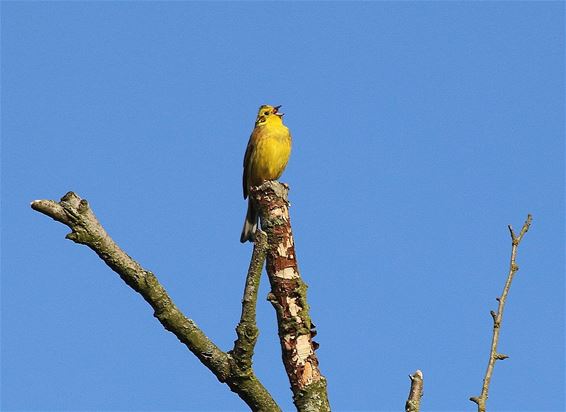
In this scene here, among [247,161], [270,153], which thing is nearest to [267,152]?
[270,153]

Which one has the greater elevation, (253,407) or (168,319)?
(168,319)

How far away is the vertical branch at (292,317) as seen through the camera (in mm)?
5070

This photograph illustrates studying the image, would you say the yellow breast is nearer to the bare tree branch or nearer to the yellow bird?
the yellow bird

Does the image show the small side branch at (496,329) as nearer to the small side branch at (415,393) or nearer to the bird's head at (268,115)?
the small side branch at (415,393)

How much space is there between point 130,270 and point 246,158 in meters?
6.81

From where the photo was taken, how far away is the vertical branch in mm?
5070

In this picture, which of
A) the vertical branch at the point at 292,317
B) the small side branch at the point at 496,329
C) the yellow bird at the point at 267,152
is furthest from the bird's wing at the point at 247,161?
the small side branch at the point at 496,329

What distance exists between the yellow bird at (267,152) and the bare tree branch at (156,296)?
19.3 ft

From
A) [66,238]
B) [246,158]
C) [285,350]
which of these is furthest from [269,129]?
[66,238]

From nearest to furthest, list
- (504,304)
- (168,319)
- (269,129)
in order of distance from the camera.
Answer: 1. (504,304)
2. (168,319)
3. (269,129)

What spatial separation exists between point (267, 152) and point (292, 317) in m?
5.81

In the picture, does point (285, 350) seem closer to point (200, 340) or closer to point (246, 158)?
point (200, 340)

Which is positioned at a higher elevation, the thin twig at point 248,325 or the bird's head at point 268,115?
the bird's head at point 268,115

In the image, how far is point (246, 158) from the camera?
11305 millimetres
